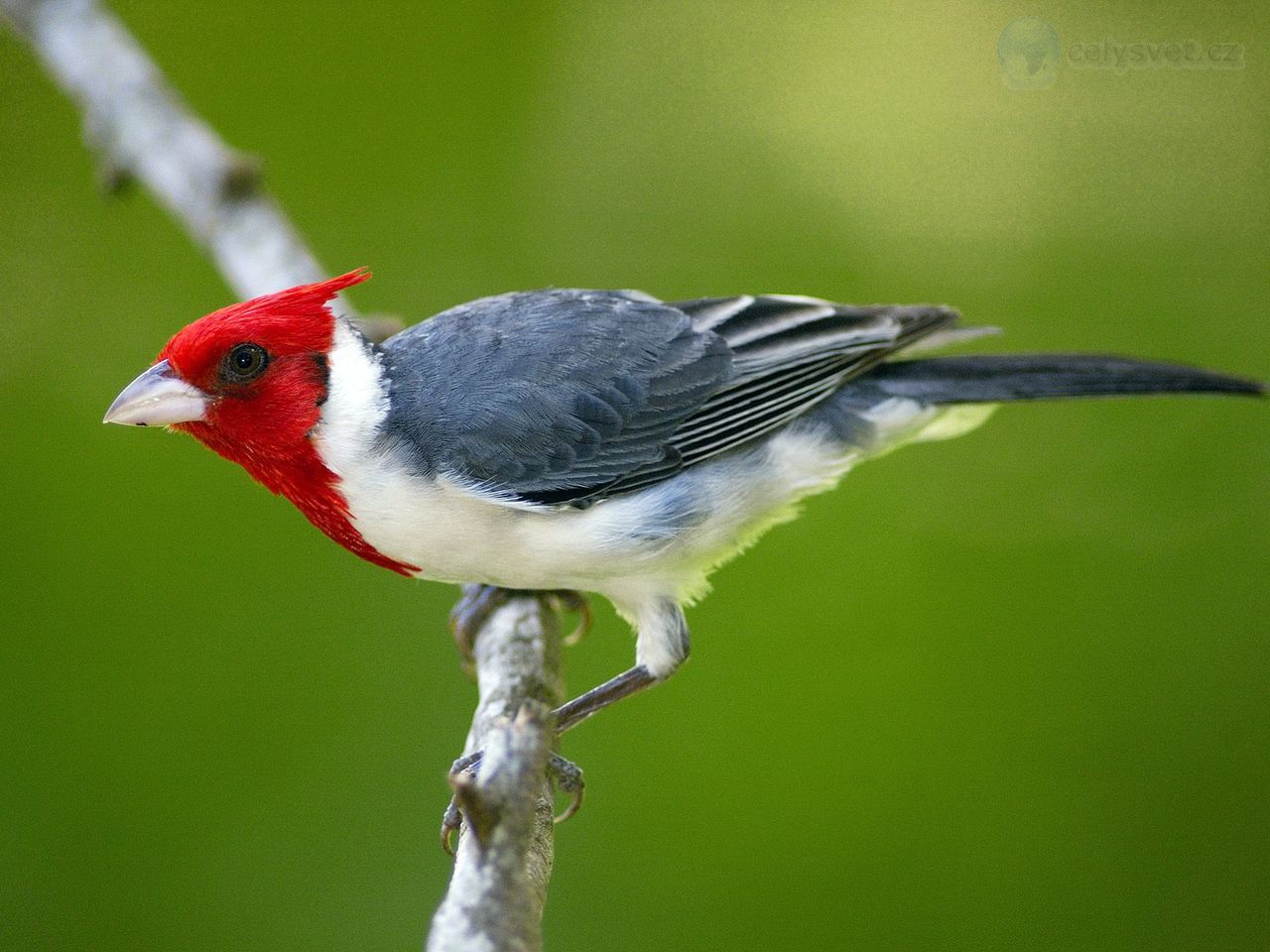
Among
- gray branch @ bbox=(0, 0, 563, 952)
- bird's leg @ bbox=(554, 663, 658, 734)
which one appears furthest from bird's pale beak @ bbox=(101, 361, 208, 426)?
bird's leg @ bbox=(554, 663, 658, 734)

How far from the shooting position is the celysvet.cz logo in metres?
4.46

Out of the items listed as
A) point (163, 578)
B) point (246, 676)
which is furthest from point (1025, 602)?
point (163, 578)

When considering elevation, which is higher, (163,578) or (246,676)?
(163,578)

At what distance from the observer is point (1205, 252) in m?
4.16

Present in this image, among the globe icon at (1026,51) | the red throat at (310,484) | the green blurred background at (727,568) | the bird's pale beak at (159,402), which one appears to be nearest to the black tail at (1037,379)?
the green blurred background at (727,568)

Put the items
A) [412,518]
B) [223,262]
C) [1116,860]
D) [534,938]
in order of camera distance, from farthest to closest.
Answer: [1116,860]
[223,262]
[412,518]
[534,938]

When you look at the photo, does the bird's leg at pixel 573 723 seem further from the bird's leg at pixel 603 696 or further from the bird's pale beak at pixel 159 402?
the bird's pale beak at pixel 159 402

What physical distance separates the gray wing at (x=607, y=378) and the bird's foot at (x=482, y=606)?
1.38ft

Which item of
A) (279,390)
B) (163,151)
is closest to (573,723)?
(279,390)

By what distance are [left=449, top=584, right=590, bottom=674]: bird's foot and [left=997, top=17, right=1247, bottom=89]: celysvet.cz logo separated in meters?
3.07

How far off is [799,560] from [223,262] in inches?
78.3

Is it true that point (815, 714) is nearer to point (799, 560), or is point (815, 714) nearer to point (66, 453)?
point (799, 560)

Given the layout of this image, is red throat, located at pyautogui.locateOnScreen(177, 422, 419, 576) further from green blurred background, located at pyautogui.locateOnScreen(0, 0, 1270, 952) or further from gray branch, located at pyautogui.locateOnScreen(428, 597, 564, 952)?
green blurred background, located at pyautogui.locateOnScreen(0, 0, 1270, 952)

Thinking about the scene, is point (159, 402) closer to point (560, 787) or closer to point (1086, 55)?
point (560, 787)
